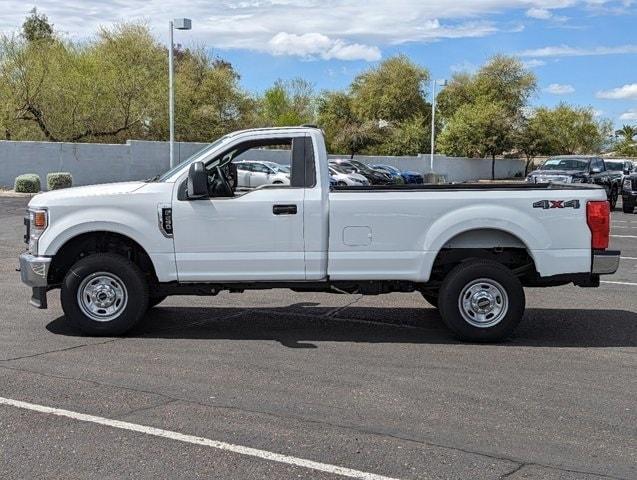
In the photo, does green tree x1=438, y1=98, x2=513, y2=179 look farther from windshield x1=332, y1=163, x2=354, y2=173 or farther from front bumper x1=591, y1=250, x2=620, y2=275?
front bumper x1=591, y1=250, x2=620, y2=275

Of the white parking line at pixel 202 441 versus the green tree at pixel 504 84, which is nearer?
the white parking line at pixel 202 441

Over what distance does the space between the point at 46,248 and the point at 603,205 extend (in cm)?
543

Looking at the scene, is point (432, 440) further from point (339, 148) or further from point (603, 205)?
point (339, 148)

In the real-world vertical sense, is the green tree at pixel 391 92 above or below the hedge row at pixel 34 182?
above

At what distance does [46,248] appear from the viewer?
313 inches

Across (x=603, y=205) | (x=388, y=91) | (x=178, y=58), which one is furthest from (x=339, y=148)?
(x=603, y=205)

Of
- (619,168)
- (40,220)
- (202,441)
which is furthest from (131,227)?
(619,168)

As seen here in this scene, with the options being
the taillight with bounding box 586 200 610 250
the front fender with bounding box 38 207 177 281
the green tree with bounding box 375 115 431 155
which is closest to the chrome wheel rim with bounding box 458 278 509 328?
the taillight with bounding box 586 200 610 250

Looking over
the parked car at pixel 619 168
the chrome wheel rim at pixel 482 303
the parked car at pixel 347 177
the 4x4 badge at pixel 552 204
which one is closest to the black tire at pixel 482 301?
the chrome wheel rim at pixel 482 303

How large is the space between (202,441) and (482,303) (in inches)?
146

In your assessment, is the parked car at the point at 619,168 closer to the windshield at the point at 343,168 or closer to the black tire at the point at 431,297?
the windshield at the point at 343,168

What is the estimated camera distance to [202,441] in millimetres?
5098

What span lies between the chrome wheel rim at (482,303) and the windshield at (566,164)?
67.3ft

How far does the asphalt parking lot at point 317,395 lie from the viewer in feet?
15.8
